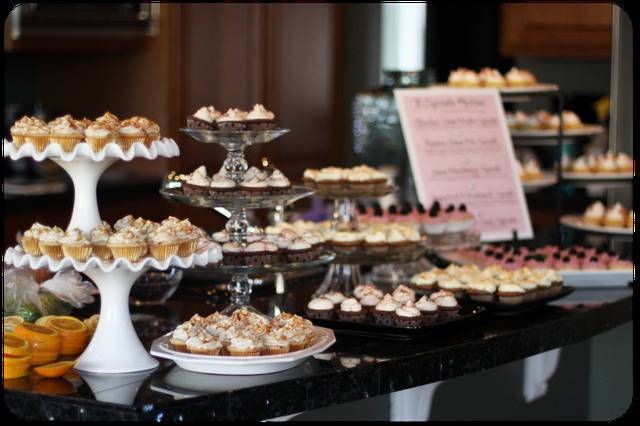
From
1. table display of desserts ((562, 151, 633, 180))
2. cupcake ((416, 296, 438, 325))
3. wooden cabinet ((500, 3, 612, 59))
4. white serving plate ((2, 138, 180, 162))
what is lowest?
cupcake ((416, 296, 438, 325))

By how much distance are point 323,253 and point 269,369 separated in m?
0.58

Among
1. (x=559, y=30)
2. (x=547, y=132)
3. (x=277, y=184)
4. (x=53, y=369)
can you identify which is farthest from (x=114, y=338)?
(x=559, y=30)

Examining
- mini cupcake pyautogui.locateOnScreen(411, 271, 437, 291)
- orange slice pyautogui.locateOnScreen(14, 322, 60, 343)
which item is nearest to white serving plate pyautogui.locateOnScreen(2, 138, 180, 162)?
orange slice pyautogui.locateOnScreen(14, 322, 60, 343)

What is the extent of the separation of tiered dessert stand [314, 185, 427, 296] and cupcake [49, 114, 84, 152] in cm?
100

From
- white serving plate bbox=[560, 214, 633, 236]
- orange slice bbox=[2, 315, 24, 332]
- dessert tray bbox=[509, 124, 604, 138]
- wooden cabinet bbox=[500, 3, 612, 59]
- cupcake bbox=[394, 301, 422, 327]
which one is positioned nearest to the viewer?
orange slice bbox=[2, 315, 24, 332]

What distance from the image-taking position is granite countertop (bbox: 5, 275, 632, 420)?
2055 mm

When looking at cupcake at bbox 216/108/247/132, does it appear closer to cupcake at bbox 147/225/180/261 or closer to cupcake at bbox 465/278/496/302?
cupcake at bbox 147/225/180/261

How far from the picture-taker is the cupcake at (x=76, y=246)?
2111mm

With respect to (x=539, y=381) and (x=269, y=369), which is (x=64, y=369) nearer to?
(x=269, y=369)

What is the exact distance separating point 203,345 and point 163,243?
8.6 inches

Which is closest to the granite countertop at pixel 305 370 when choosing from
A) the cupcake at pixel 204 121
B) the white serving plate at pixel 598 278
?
the white serving plate at pixel 598 278

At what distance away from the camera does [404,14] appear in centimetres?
766

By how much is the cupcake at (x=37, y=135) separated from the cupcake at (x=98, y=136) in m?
0.08

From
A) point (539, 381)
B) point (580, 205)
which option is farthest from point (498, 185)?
point (580, 205)
